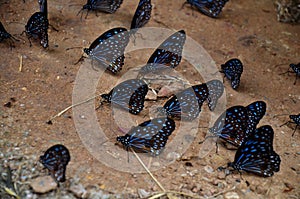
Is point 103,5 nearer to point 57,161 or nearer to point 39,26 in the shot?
point 39,26

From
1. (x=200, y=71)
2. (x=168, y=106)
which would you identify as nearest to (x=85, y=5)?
(x=200, y=71)

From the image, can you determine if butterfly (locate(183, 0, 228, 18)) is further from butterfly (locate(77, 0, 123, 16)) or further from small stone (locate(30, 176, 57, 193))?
small stone (locate(30, 176, 57, 193))

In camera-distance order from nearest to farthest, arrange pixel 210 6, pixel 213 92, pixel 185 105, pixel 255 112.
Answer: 1. pixel 255 112
2. pixel 185 105
3. pixel 213 92
4. pixel 210 6

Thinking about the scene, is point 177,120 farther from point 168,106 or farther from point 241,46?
point 241,46

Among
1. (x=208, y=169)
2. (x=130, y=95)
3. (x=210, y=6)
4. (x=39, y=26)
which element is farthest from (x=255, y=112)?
(x=39, y=26)

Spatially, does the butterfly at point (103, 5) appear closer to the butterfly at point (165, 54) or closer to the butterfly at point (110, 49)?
the butterfly at point (110, 49)

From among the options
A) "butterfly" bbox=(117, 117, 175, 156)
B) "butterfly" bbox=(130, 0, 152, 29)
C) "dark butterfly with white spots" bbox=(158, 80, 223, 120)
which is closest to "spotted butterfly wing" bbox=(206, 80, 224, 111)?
"dark butterfly with white spots" bbox=(158, 80, 223, 120)
